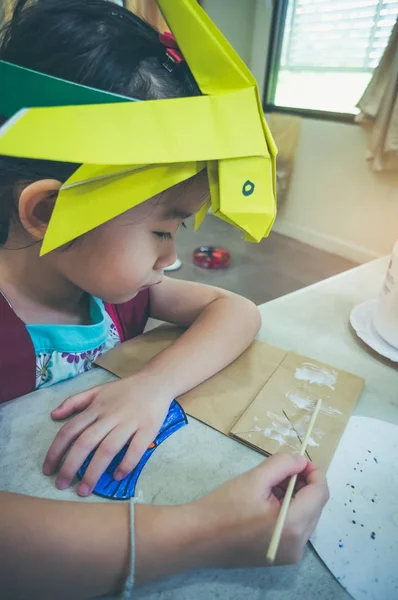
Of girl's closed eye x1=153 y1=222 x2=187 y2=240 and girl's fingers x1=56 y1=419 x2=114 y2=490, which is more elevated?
girl's closed eye x1=153 y1=222 x2=187 y2=240

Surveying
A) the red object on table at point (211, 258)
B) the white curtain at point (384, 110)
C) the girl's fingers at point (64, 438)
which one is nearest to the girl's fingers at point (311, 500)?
the girl's fingers at point (64, 438)

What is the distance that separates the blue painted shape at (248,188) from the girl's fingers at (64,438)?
11.6 inches

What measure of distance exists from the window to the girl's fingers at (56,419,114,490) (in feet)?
7.47

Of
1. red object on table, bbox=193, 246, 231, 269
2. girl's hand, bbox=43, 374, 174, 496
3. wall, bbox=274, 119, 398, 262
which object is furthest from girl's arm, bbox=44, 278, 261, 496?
wall, bbox=274, 119, 398, 262

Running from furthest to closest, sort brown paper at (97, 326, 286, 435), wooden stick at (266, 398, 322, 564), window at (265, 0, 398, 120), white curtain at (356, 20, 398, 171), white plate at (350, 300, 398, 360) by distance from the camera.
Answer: window at (265, 0, 398, 120), white curtain at (356, 20, 398, 171), white plate at (350, 300, 398, 360), brown paper at (97, 326, 286, 435), wooden stick at (266, 398, 322, 564)

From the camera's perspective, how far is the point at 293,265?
2.27m

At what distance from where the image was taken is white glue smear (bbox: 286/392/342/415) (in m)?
0.50

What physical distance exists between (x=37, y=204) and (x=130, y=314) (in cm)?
34

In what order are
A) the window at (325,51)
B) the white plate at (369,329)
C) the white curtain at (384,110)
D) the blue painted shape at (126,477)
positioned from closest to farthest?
the blue painted shape at (126,477) → the white plate at (369,329) → the white curtain at (384,110) → the window at (325,51)

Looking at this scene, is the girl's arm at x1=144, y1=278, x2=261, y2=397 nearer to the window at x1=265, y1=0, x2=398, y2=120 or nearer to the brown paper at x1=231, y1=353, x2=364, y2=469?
the brown paper at x1=231, y1=353, x2=364, y2=469

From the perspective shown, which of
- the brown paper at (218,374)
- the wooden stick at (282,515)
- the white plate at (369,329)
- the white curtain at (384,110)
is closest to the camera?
the wooden stick at (282,515)

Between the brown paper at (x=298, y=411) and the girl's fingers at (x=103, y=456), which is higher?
the girl's fingers at (x=103, y=456)

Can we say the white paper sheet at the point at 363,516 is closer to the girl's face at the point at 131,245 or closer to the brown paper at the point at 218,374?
the brown paper at the point at 218,374

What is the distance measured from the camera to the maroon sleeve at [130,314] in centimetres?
72
